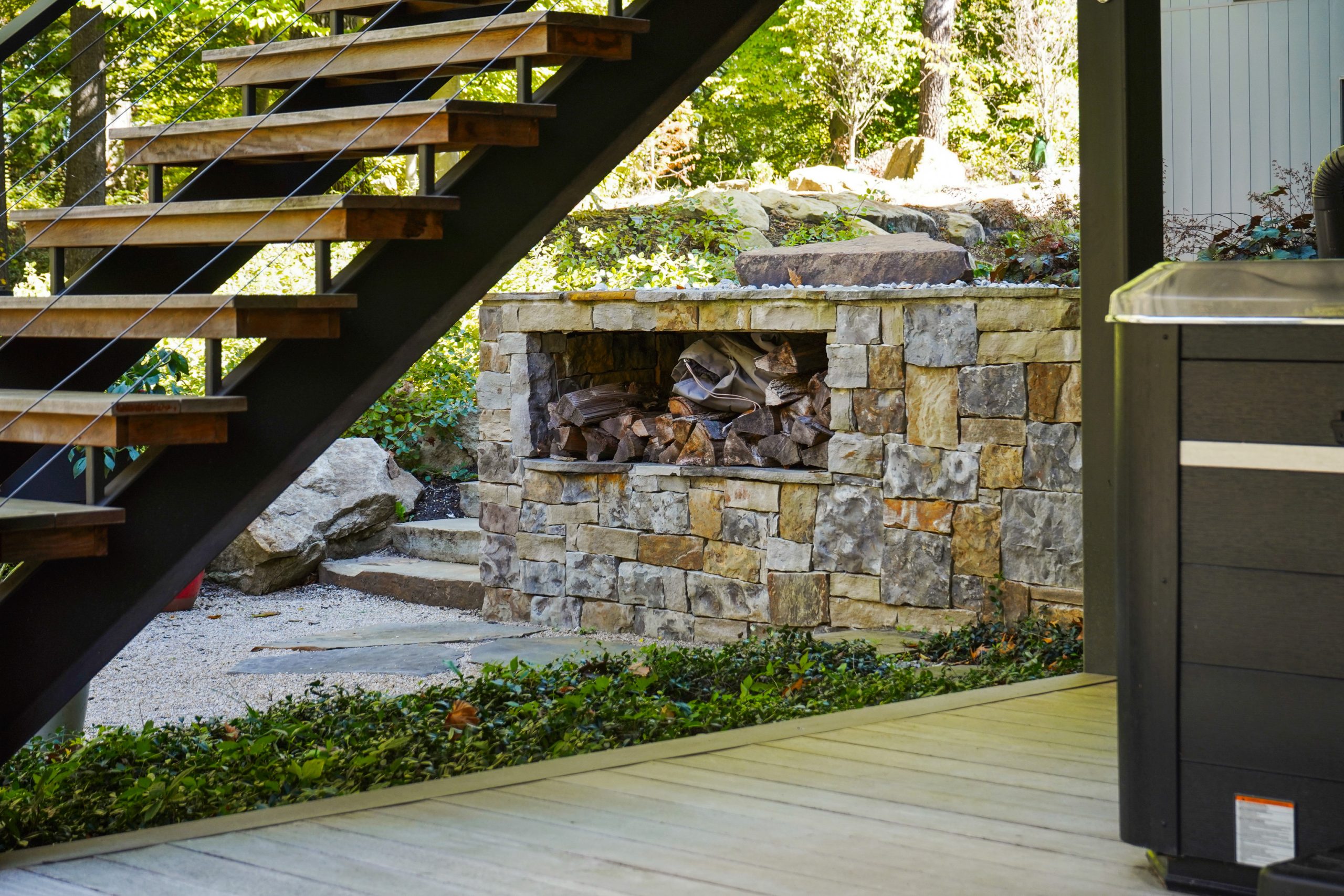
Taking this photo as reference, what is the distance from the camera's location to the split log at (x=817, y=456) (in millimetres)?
6121

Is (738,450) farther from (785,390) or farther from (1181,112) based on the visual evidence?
(1181,112)

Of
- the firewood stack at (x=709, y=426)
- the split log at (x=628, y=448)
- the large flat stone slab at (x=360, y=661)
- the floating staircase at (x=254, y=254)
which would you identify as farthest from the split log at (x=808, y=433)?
the floating staircase at (x=254, y=254)

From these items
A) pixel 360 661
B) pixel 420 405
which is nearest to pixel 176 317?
pixel 360 661

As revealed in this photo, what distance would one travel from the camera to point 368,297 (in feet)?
10.5

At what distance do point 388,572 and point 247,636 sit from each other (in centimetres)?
116

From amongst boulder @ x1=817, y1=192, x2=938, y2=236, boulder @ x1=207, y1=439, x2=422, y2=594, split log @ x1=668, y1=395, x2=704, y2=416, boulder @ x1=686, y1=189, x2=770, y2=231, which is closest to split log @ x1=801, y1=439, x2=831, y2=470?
split log @ x1=668, y1=395, x2=704, y2=416

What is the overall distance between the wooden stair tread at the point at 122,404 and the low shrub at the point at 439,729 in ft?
2.74

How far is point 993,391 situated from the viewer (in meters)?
5.52

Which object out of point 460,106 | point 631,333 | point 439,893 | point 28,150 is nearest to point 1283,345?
point 439,893

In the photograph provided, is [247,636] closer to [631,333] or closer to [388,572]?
[388,572]

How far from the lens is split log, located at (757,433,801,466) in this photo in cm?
619

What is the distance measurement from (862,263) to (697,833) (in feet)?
13.7

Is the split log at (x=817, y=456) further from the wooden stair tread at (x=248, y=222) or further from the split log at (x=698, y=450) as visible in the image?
the wooden stair tread at (x=248, y=222)

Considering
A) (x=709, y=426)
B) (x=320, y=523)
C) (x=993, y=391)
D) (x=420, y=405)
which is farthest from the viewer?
(x=420, y=405)
